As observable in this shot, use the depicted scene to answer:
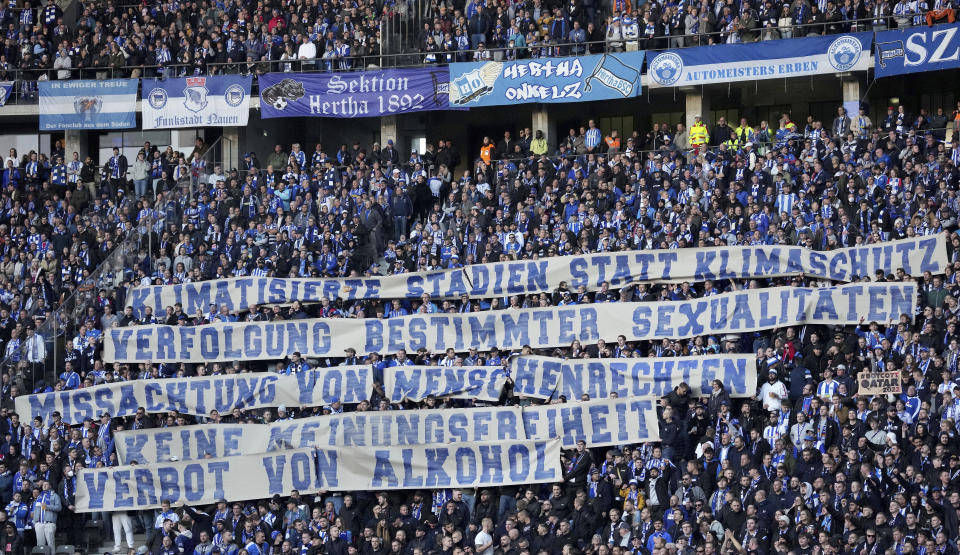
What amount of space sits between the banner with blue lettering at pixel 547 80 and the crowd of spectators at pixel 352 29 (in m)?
0.38

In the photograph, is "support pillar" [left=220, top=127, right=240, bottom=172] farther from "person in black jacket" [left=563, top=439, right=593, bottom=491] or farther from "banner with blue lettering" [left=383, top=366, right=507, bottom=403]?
"person in black jacket" [left=563, top=439, right=593, bottom=491]

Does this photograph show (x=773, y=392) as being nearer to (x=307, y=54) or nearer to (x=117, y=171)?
(x=307, y=54)

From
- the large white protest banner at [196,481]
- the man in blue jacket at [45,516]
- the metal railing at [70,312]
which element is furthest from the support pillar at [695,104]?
the man in blue jacket at [45,516]

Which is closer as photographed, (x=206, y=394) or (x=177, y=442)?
(x=177, y=442)

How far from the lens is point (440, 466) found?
23953 mm

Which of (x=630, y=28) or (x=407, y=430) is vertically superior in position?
(x=630, y=28)

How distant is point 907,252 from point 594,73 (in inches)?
378

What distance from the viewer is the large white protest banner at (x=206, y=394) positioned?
85.4 ft

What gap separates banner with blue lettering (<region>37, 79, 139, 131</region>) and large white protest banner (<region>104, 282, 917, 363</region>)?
9635 mm

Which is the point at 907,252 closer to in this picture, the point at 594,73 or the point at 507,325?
the point at 507,325

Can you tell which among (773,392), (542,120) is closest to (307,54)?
(542,120)

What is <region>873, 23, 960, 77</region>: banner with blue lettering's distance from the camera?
2984cm

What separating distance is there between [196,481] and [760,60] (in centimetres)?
1365

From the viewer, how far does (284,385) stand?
26391 millimetres
